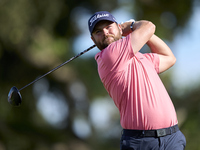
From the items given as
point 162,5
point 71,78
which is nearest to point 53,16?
point 71,78

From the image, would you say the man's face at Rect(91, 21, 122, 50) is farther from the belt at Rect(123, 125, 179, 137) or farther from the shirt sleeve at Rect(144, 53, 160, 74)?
the belt at Rect(123, 125, 179, 137)

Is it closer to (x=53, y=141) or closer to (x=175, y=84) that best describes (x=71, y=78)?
(x=53, y=141)

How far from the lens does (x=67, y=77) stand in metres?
10.7

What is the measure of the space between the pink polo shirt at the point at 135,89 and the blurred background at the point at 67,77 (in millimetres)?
7094

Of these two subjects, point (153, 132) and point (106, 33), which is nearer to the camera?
point (153, 132)

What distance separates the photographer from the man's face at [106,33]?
3100 millimetres

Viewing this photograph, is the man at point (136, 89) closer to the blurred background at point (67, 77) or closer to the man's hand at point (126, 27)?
the man's hand at point (126, 27)

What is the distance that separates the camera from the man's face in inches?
122

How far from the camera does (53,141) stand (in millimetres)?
11109

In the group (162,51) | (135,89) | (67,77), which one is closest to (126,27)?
(162,51)

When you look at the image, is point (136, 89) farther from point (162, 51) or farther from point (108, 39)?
point (162, 51)

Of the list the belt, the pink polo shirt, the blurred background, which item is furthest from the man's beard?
the blurred background

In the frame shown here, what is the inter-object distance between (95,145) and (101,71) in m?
8.53

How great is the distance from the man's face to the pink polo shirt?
136mm
